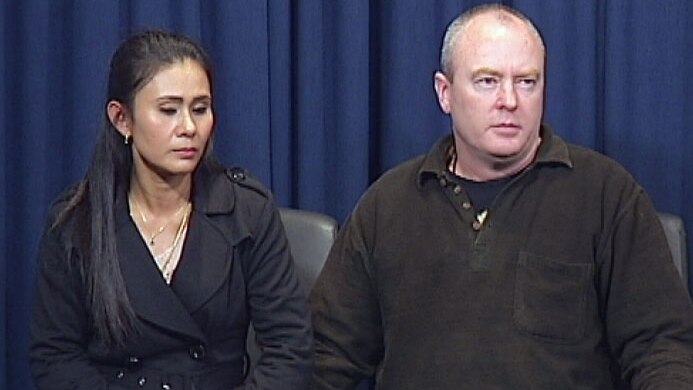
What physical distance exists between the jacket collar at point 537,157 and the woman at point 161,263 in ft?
0.99

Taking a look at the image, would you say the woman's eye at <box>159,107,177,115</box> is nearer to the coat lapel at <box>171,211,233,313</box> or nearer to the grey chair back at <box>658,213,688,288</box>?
the coat lapel at <box>171,211,233,313</box>

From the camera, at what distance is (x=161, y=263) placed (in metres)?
2.06

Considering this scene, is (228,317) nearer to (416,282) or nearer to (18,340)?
(416,282)

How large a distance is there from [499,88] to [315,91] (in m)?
0.60

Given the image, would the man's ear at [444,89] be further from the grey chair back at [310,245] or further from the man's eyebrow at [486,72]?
the grey chair back at [310,245]

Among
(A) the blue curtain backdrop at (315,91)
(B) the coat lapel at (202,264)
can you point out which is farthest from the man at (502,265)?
(A) the blue curtain backdrop at (315,91)

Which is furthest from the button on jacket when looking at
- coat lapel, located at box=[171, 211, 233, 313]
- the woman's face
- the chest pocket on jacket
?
the woman's face

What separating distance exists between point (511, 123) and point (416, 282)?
33 centimetres

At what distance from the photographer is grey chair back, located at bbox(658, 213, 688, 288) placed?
7.22 feet

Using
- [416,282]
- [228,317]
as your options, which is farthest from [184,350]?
[416,282]

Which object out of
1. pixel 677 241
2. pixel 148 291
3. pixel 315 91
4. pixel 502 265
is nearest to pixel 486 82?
pixel 502 265

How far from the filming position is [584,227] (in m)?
2.11

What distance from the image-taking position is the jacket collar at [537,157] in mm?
2148

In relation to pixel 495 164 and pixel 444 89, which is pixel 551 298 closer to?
pixel 495 164
